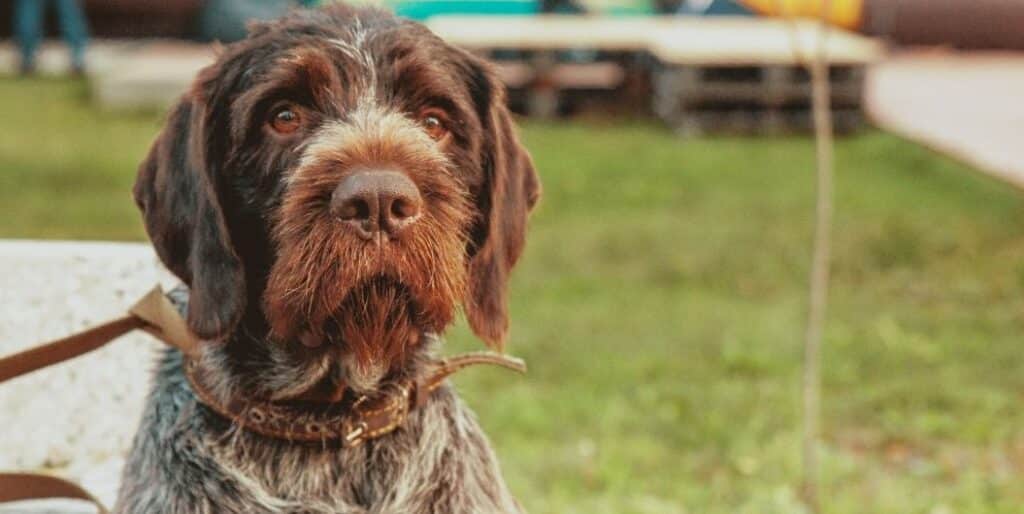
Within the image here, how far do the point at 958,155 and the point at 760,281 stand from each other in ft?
13.7

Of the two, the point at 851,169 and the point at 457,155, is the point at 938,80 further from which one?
the point at 457,155

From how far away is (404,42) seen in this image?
296cm

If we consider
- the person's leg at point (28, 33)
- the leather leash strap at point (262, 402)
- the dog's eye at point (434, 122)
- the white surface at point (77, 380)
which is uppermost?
the dog's eye at point (434, 122)

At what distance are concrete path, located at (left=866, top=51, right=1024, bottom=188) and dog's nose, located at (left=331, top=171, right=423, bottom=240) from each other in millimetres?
8683

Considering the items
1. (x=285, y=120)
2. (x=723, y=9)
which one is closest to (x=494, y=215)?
(x=285, y=120)

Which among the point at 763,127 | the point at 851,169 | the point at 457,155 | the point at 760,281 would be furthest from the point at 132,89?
the point at 457,155

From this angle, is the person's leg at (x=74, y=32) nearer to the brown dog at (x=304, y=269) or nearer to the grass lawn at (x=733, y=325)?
the grass lawn at (x=733, y=325)

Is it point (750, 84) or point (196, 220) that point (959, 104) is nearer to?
point (750, 84)

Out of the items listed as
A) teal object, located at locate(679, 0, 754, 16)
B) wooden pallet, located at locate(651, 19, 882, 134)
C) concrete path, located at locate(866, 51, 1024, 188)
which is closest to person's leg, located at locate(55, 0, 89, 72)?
wooden pallet, located at locate(651, 19, 882, 134)

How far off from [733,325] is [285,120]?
489 centimetres

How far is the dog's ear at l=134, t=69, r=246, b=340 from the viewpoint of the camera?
9.34 feet

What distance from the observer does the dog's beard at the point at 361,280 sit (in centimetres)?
263

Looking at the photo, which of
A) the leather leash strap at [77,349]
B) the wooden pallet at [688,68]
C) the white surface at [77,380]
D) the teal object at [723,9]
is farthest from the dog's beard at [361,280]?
the teal object at [723,9]

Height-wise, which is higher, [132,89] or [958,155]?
[958,155]
